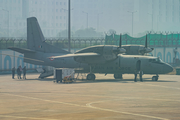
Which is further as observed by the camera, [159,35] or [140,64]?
[159,35]

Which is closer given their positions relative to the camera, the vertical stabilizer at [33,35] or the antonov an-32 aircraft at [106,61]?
the antonov an-32 aircraft at [106,61]

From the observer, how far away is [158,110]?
16188 mm

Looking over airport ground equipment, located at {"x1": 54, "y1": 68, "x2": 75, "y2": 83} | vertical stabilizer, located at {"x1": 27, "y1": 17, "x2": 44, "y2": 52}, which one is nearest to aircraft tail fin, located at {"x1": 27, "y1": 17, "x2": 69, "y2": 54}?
vertical stabilizer, located at {"x1": 27, "y1": 17, "x2": 44, "y2": 52}

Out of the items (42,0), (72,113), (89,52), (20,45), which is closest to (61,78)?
(89,52)

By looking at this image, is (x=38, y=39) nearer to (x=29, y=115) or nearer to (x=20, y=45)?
(x=20, y=45)

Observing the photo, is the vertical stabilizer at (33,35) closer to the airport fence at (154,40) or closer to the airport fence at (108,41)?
the airport fence at (108,41)

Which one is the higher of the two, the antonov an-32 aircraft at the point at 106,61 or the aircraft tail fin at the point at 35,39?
the aircraft tail fin at the point at 35,39

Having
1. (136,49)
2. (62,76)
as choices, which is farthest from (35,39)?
(136,49)

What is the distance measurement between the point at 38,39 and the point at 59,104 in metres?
25.8

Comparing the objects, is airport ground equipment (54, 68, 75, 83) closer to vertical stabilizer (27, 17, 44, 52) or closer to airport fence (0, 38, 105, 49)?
vertical stabilizer (27, 17, 44, 52)

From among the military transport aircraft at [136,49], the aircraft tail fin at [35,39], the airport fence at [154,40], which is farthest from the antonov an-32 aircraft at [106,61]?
the airport fence at [154,40]

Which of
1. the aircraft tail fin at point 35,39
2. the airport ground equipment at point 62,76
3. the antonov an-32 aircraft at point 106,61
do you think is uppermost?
the aircraft tail fin at point 35,39

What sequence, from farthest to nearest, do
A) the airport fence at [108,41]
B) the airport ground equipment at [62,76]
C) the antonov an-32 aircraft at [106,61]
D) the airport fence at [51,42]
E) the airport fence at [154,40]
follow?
the airport fence at [154,40] → the airport fence at [108,41] → the airport fence at [51,42] → the antonov an-32 aircraft at [106,61] → the airport ground equipment at [62,76]

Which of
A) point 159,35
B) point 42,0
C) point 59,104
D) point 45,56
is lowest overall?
point 59,104
